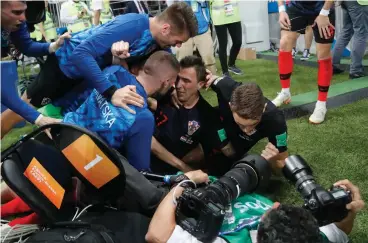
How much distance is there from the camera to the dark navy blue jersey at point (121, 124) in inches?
69.7

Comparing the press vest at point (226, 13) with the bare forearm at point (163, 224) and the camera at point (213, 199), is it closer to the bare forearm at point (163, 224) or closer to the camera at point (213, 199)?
the camera at point (213, 199)

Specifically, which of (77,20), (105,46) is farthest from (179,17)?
(77,20)

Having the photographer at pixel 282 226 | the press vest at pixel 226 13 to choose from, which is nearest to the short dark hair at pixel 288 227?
the photographer at pixel 282 226

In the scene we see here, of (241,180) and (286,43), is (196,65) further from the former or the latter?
(286,43)

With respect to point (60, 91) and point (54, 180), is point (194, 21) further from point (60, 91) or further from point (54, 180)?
point (54, 180)

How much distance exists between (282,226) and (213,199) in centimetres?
37

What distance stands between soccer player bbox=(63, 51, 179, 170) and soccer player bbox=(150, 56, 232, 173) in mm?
199

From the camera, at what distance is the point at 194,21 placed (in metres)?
2.14

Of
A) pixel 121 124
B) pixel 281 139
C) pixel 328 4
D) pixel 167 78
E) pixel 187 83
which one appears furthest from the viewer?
pixel 328 4

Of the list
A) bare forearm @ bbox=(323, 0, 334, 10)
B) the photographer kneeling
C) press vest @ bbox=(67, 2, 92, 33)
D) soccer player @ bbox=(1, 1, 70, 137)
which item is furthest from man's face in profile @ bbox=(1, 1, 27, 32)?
press vest @ bbox=(67, 2, 92, 33)

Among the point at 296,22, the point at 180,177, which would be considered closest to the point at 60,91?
the point at 180,177

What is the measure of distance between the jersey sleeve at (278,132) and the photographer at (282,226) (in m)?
0.59

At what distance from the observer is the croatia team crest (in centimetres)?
224

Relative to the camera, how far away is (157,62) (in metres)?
1.97
